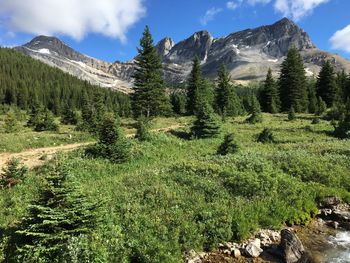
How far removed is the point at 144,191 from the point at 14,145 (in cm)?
2097

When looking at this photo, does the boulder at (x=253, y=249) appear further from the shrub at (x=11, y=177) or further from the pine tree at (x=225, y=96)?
the pine tree at (x=225, y=96)

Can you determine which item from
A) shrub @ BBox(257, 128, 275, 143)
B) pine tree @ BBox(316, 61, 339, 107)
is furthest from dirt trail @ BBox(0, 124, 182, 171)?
pine tree @ BBox(316, 61, 339, 107)

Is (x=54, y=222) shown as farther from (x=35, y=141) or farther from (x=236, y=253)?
(x=35, y=141)

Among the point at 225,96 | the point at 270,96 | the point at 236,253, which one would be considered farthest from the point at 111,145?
the point at 270,96

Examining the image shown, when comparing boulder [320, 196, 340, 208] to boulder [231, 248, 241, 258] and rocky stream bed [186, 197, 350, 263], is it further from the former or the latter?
boulder [231, 248, 241, 258]

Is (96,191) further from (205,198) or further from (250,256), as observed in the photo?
(250,256)

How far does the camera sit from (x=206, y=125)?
34.8m

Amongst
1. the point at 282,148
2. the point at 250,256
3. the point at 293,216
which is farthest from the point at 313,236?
the point at 282,148

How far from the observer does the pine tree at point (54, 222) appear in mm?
11023

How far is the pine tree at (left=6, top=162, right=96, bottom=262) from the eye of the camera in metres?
11.0

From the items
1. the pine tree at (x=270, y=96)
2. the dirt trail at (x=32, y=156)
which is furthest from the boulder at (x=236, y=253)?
the pine tree at (x=270, y=96)

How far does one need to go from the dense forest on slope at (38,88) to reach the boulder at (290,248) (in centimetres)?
8618

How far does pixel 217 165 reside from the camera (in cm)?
2073

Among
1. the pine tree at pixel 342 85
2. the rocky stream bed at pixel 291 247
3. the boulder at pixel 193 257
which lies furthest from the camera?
the pine tree at pixel 342 85
